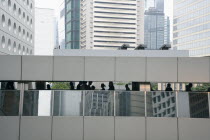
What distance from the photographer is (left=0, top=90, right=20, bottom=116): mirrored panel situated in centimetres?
Result: 1566

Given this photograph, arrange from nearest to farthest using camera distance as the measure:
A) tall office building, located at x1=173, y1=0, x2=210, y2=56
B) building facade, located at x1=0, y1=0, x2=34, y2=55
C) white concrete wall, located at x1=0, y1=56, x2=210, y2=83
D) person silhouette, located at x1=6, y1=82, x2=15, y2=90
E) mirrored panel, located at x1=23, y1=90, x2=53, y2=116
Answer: white concrete wall, located at x1=0, y1=56, x2=210, y2=83, mirrored panel, located at x1=23, y1=90, x2=53, y2=116, person silhouette, located at x1=6, y1=82, x2=15, y2=90, building facade, located at x1=0, y1=0, x2=34, y2=55, tall office building, located at x1=173, y1=0, x2=210, y2=56

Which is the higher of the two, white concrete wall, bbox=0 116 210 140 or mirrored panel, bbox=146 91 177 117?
mirrored panel, bbox=146 91 177 117

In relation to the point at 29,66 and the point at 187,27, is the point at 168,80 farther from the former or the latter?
the point at 187,27

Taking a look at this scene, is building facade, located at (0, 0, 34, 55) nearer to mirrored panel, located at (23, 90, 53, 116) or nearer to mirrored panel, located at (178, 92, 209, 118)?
mirrored panel, located at (23, 90, 53, 116)

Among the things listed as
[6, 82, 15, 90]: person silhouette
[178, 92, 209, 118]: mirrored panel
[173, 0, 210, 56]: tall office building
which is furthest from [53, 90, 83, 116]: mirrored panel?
[173, 0, 210, 56]: tall office building

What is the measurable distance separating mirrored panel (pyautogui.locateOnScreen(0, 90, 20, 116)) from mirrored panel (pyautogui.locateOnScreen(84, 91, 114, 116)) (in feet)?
10.1

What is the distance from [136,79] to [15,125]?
5.72 meters

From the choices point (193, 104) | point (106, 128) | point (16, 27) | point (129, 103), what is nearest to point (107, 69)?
point (129, 103)

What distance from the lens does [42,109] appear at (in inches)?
619

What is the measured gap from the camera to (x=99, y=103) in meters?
15.9

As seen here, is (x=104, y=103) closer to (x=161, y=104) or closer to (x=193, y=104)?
(x=161, y=104)

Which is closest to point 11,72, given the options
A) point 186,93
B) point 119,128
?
point 119,128

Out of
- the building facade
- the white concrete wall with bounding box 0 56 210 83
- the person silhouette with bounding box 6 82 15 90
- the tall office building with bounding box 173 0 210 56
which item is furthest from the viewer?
the tall office building with bounding box 173 0 210 56

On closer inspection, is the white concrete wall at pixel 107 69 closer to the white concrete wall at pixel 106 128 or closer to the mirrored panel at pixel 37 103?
the mirrored panel at pixel 37 103
